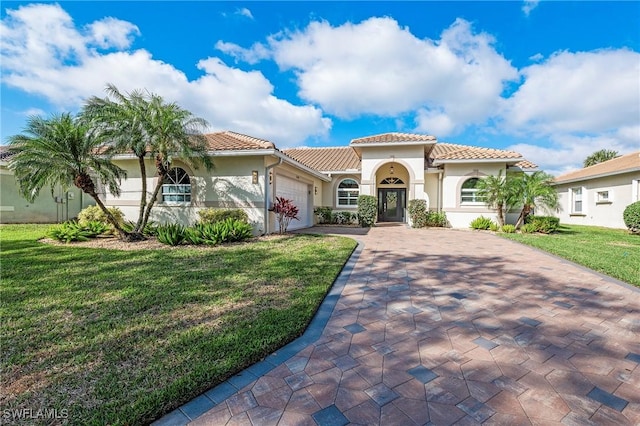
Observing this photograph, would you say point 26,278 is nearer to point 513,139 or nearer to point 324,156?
point 324,156

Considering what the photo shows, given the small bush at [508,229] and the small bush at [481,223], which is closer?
the small bush at [508,229]

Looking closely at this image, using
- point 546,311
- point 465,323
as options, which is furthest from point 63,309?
point 546,311

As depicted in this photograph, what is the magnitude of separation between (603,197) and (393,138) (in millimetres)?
14075

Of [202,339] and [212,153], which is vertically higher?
[212,153]

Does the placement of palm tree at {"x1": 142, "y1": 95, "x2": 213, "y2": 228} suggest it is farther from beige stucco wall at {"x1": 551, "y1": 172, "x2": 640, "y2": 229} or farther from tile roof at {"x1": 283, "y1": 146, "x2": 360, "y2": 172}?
beige stucco wall at {"x1": 551, "y1": 172, "x2": 640, "y2": 229}

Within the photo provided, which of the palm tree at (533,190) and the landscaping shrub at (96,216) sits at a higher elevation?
the palm tree at (533,190)

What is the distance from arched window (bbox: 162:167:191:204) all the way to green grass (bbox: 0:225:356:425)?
5.70 m

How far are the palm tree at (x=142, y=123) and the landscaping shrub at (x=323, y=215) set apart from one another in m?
10.7

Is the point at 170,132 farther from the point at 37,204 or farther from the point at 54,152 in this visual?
the point at 37,204

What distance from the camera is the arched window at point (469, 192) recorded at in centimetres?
1689

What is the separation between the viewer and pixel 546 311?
14.5 feet

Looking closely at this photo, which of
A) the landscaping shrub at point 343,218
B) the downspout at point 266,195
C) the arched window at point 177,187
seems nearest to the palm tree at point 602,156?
the landscaping shrub at point 343,218

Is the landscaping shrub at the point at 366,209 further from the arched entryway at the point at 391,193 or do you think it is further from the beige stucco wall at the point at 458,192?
the beige stucco wall at the point at 458,192

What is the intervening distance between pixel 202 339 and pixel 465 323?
3329 mm
